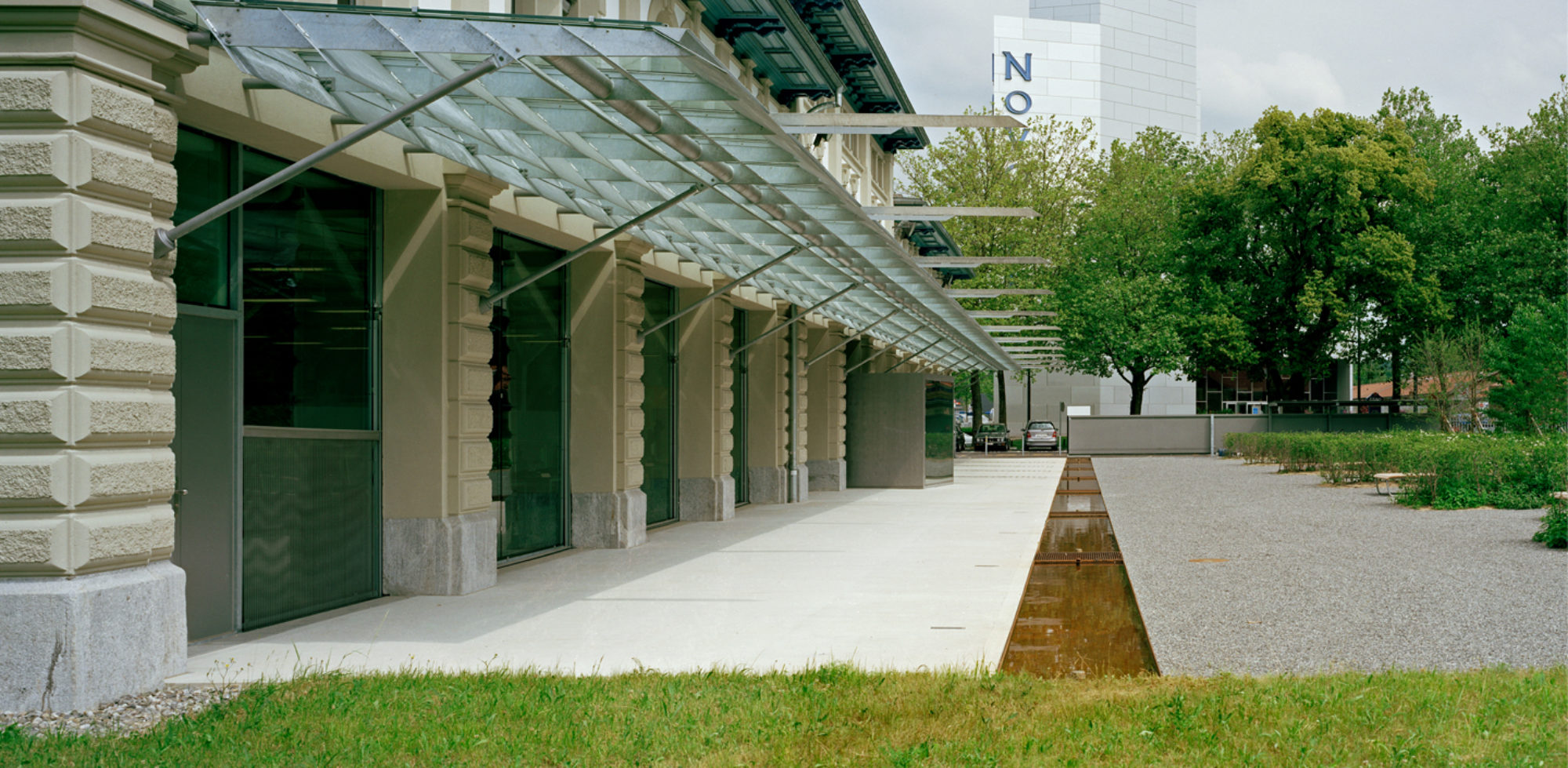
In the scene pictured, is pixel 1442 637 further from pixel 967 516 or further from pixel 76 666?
pixel 967 516

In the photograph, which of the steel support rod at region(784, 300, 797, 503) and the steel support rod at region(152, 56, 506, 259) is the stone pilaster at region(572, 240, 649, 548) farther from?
the steel support rod at region(784, 300, 797, 503)

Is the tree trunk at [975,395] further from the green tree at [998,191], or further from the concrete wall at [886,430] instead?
the concrete wall at [886,430]

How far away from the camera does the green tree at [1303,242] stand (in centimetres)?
4716

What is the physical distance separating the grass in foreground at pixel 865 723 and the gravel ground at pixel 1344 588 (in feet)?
3.39

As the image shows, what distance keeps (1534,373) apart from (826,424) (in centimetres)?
1522

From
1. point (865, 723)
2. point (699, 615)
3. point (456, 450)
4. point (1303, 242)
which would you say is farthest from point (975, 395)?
point (865, 723)

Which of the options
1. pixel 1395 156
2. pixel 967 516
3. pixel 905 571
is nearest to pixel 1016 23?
pixel 1395 156

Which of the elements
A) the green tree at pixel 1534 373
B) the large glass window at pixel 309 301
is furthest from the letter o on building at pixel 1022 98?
the large glass window at pixel 309 301

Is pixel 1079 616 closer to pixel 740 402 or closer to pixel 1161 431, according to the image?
pixel 740 402

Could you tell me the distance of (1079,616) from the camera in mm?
10133

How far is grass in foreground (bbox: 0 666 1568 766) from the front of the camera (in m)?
5.64

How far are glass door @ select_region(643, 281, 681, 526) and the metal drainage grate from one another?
5552 millimetres

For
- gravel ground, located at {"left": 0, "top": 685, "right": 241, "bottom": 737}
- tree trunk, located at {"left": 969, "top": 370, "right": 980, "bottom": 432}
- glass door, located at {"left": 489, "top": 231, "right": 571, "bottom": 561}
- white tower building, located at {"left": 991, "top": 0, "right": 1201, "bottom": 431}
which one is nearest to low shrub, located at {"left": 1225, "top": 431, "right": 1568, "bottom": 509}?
glass door, located at {"left": 489, "top": 231, "right": 571, "bottom": 561}

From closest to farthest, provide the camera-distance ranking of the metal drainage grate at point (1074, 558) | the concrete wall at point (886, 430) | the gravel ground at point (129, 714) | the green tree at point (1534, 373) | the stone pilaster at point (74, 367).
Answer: the gravel ground at point (129, 714), the stone pilaster at point (74, 367), the metal drainage grate at point (1074, 558), the green tree at point (1534, 373), the concrete wall at point (886, 430)
